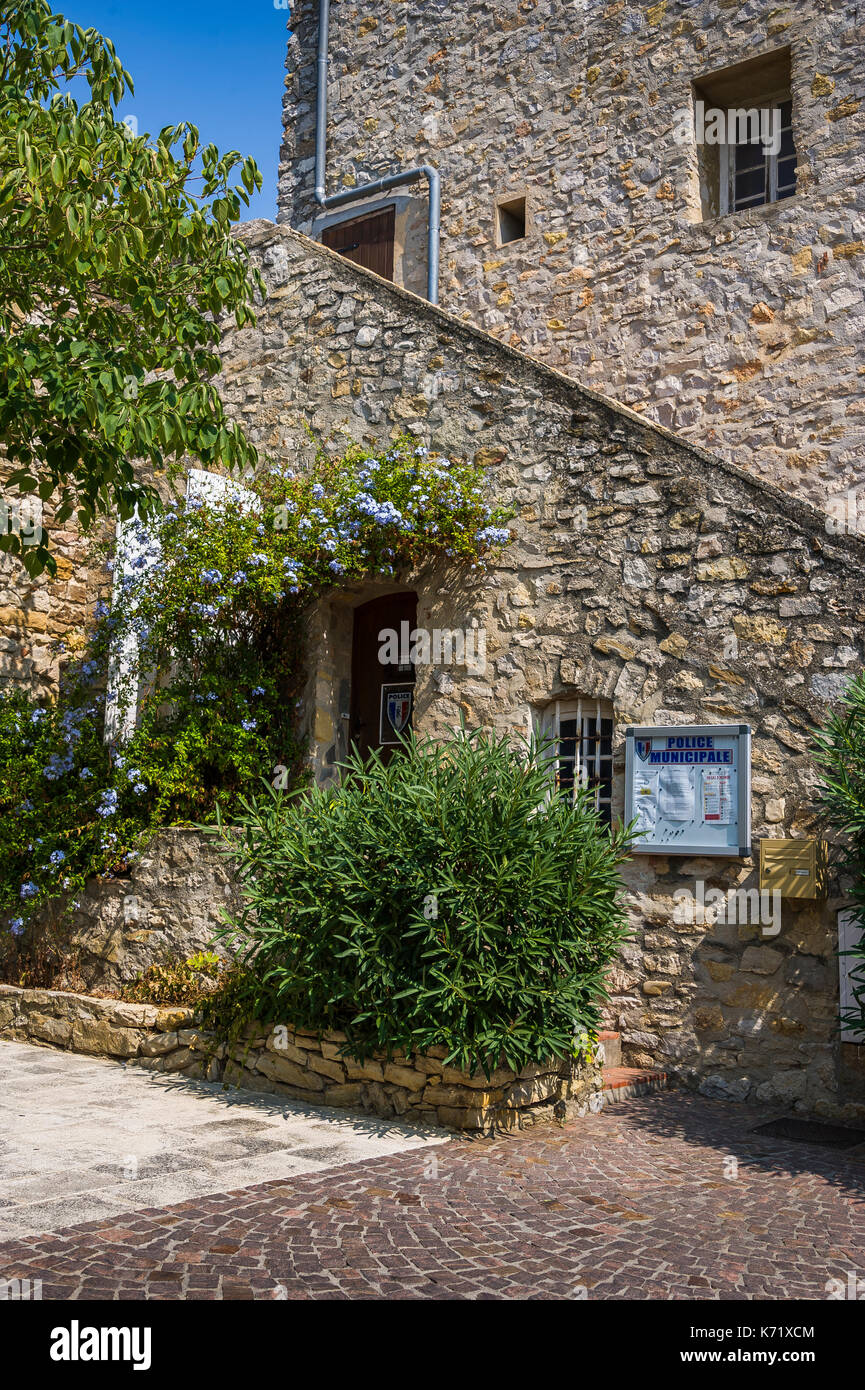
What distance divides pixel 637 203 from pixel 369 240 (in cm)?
293

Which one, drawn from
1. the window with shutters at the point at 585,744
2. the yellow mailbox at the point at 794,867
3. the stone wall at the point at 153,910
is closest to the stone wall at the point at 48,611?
the stone wall at the point at 153,910

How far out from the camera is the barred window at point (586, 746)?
6.74 m

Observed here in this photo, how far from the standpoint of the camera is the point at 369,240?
34.9ft

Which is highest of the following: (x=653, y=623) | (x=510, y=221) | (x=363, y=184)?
(x=363, y=184)

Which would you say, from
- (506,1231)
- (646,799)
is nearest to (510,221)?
(646,799)

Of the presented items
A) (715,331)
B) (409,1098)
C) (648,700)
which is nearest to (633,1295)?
(409,1098)

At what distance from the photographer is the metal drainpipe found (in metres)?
9.95

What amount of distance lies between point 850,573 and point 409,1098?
10.9 feet

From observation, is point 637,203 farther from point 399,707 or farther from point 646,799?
point 646,799

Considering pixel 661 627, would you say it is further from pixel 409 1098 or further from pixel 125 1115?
pixel 125 1115

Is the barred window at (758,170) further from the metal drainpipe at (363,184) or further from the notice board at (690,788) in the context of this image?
the notice board at (690,788)

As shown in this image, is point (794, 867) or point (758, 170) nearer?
point (794, 867)

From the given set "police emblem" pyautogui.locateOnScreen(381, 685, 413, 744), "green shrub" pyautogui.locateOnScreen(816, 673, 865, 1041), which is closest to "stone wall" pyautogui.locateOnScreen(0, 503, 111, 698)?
"police emblem" pyautogui.locateOnScreen(381, 685, 413, 744)

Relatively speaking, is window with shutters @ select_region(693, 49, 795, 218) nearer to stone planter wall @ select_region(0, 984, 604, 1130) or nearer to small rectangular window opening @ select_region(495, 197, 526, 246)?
small rectangular window opening @ select_region(495, 197, 526, 246)
